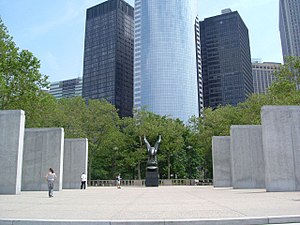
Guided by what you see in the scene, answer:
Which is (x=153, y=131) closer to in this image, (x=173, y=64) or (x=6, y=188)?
(x=6, y=188)

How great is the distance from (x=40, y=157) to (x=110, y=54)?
409ft

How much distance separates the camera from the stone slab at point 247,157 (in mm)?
26219

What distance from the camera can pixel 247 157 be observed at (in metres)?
26.4

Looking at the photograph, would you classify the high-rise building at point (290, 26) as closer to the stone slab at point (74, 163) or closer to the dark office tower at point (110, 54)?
the dark office tower at point (110, 54)

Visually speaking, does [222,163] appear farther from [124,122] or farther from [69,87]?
[69,87]

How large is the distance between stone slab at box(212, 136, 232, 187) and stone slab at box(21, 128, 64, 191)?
1563cm

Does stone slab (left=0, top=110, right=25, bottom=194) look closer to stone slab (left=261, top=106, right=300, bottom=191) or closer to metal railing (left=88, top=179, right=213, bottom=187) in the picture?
stone slab (left=261, top=106, right=300, bottom=191)

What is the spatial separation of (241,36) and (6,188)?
14304cm

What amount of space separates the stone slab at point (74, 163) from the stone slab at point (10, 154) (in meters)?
12.2

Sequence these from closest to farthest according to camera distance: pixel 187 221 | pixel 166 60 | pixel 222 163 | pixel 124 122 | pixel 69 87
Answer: pixel 187 221
pixel 222 163
pixel 124 122
pixel 166 60
pixel 69 87

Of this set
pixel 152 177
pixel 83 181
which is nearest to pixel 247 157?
pixel 152 177

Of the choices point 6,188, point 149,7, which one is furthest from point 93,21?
point 6,188

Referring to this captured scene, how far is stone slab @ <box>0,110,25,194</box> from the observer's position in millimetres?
19719

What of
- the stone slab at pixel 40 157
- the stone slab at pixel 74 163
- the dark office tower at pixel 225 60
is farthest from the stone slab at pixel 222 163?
the dark office tower at pixel 225 60
